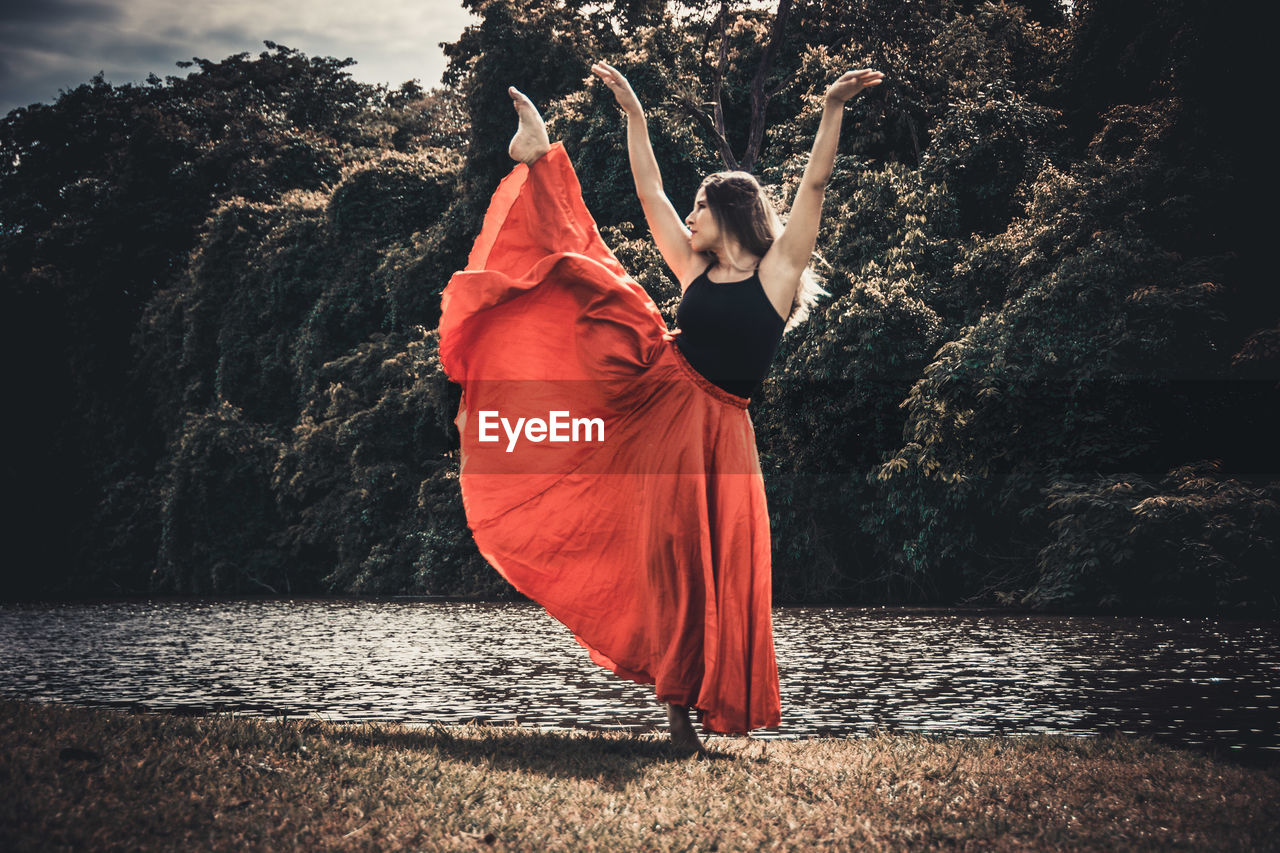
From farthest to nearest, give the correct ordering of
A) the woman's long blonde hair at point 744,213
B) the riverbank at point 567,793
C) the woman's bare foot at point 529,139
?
the woman's bare foot at point 529,139
the woman's long blonde hair at point 744,213
the riverbank at point 567,793

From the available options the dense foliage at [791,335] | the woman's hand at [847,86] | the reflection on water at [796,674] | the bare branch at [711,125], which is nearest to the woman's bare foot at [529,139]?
the woman's hand at [847,86]

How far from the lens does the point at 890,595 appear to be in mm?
20188

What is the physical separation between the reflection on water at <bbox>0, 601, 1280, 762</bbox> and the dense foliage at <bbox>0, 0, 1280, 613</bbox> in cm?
344

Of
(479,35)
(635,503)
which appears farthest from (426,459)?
(635,503)

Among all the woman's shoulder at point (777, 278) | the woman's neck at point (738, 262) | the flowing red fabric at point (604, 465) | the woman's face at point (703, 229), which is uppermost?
the woman's face at point (703, 229)

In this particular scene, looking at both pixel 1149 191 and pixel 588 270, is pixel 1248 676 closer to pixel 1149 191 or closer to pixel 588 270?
pixel 588 270

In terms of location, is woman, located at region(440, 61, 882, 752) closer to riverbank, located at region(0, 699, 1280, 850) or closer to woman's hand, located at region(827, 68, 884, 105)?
woman's hand, located at region(827, 68, 884, 105)

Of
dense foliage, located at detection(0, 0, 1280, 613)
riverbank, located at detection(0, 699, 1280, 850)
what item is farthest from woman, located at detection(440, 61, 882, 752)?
dense foliage, located at detection(0, 0, 1280, 613)

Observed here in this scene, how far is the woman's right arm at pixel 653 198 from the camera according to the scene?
5.11m

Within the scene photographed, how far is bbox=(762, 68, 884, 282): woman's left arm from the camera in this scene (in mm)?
4570

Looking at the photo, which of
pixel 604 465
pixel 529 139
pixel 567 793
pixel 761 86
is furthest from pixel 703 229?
pixel 761 86

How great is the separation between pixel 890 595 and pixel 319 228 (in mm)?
18956

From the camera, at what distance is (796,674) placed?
9.24 m

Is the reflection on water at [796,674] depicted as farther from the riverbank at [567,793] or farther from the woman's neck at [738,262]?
the woman's neck at [738,262]
